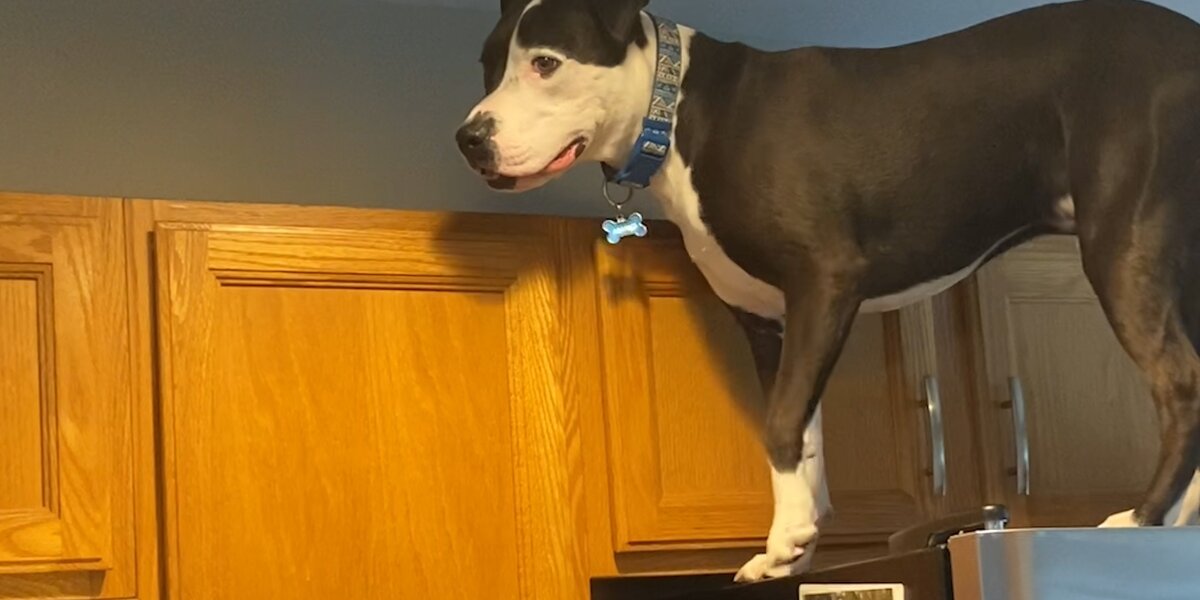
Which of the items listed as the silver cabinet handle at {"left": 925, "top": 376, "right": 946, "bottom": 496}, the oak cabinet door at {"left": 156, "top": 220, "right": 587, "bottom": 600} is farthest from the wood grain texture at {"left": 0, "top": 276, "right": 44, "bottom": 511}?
the silver cabinet handle at {"left": 925, "top": 376, "right": 946, "bottom": 496}

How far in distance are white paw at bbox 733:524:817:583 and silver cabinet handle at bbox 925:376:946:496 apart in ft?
1.37

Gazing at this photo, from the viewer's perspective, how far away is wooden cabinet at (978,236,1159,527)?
6.20 feet

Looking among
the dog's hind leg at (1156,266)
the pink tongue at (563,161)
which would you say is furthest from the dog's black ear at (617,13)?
the dog's hind leg at (1156,266)

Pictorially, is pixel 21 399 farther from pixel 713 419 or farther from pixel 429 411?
Result: pixel 713 419

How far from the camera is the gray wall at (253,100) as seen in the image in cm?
192

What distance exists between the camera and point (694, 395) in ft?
5.82

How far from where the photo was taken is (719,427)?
178 cm

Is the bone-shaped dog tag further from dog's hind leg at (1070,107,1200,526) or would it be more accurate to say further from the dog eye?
dog's hind leg at (1070,107,1200,526)

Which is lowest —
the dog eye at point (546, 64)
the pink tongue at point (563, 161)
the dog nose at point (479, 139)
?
the pink tongue at point (563, 161)

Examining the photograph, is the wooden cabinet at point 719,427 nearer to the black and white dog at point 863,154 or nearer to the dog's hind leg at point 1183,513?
the black and white dog at point 863,154

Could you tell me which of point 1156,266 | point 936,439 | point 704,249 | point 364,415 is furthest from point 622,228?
point 1156,266

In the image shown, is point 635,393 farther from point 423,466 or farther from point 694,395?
point 423,466

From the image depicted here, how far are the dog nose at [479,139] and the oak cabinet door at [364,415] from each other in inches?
8.5

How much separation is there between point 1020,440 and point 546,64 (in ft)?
2.55
